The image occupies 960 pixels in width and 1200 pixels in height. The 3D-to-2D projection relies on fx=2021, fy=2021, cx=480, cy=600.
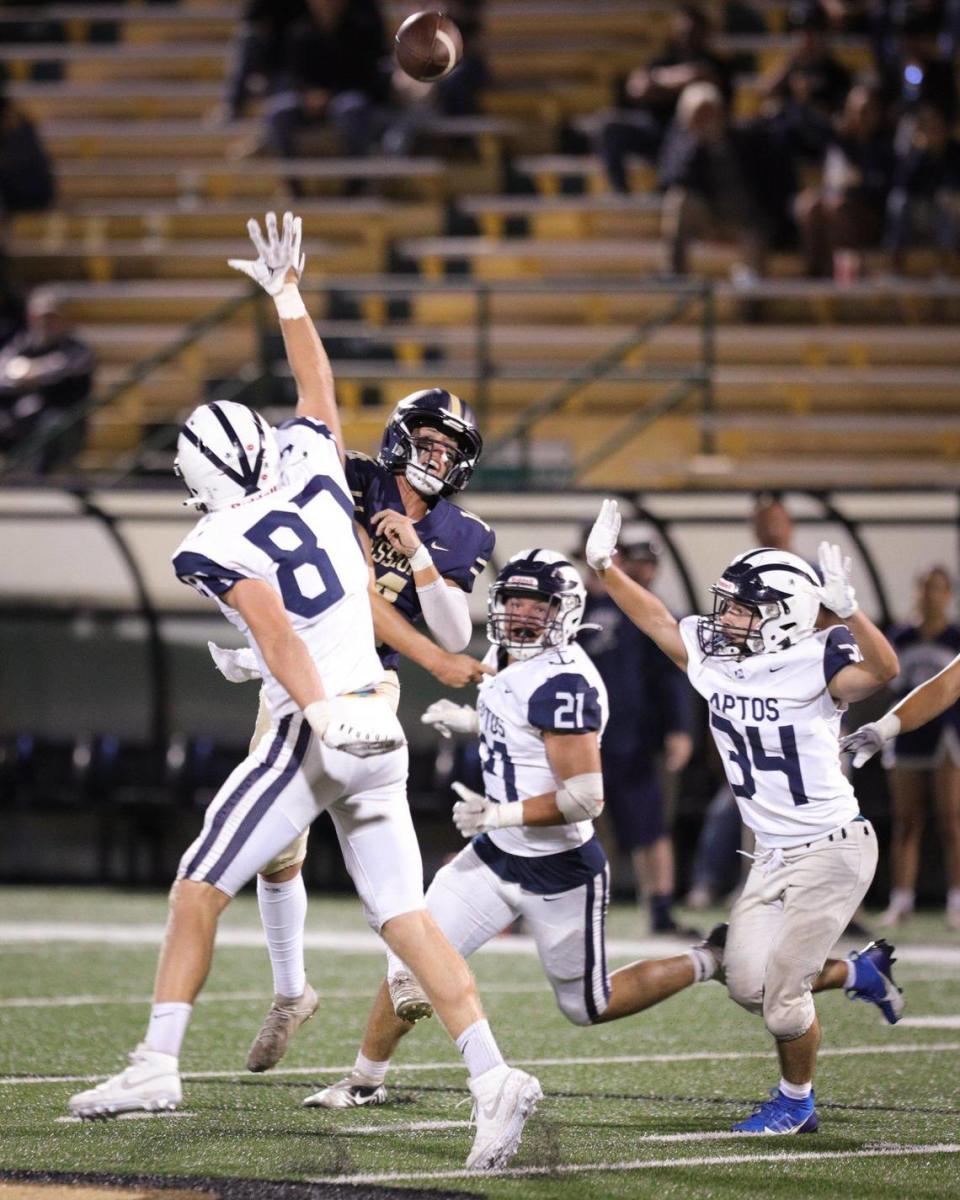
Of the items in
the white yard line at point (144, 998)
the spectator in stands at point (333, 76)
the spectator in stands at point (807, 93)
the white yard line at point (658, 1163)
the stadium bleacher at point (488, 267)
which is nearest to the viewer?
the white yard line at point (658, 1163)

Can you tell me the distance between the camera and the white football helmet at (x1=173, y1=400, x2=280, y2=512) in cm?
450

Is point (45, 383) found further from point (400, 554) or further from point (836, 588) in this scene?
point (836, 588)

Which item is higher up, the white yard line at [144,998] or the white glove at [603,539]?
the white glove at [603,539]

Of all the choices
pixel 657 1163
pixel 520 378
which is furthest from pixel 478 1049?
pixel 520 378

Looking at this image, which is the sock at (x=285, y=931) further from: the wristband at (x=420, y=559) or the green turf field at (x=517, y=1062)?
the wristband at (x=420, y=559)

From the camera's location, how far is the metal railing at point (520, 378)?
1098 centimetres

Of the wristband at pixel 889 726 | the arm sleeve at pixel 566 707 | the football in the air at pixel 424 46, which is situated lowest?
the wristband at pixel 889 726

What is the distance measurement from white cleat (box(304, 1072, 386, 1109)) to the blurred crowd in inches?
324

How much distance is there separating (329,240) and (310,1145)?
10.2 metres

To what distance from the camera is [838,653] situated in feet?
16.4

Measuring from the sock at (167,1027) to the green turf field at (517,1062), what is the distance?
0.96 ft

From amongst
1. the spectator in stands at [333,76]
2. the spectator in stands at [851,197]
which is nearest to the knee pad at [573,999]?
the spectator in stands at [851,197]

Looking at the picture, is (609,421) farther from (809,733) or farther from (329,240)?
(809,733)

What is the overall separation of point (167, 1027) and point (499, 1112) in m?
0.72
